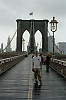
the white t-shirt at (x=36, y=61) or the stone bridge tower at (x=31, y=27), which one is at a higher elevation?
the stone bridge tower at (x=31, y=27)

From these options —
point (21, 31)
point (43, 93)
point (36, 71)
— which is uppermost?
point (21, 31)

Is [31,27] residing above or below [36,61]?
Result: above

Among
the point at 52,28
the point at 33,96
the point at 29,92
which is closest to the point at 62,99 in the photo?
the point at 33,96

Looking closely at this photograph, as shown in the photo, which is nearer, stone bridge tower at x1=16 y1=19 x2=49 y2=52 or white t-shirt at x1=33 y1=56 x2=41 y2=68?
white t-shirt at x1=33 y1=56 x2=41 y2=68

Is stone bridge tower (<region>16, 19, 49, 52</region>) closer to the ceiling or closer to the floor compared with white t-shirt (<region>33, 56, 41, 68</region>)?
closer to the ceiling

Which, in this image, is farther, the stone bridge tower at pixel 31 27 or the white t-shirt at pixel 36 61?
the stone bridge tower at pixel 31 27

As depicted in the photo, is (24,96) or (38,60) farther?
(38,60)

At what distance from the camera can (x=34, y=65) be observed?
10891mm

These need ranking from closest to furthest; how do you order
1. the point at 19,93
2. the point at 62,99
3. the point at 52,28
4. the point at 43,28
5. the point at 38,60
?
the point at 62,99 → the point at 19,93 → the point at 38,60 → the point at 52,28 → the point at 43,28

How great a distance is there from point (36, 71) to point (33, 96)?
2618mm

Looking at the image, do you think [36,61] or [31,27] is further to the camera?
[31,27]

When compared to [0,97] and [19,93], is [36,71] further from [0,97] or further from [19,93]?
[0,97]

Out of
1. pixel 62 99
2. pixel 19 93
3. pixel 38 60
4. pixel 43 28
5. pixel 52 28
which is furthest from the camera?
pixel 43 28

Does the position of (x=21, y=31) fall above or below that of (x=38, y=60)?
above
